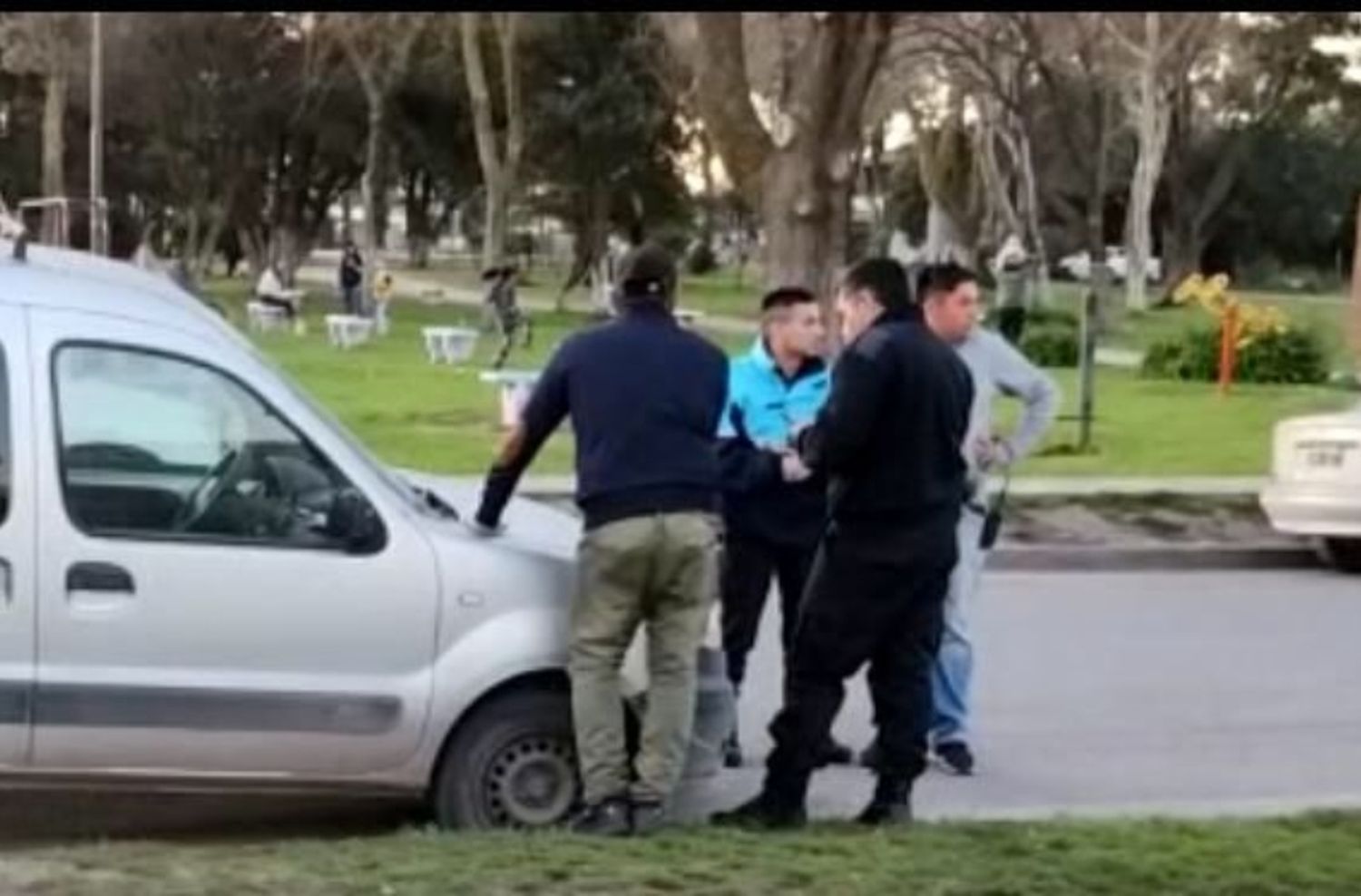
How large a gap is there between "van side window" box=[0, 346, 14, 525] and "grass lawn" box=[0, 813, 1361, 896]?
3.13 feet

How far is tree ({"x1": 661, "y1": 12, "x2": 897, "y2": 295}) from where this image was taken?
63.7 ft

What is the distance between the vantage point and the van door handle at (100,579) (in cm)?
707

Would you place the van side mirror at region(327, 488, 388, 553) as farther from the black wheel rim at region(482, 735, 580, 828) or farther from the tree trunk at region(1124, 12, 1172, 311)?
the tree trunk at region(1124, 12, 1172, 311)

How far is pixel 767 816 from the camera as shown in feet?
25.1

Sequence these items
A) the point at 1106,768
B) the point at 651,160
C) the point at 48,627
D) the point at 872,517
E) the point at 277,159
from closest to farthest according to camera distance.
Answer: the point at 48,627 → the point at 872,517 → the point at 1106,768 → the point at 651,160 → the point at 277,159

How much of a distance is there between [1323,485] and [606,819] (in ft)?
32.0

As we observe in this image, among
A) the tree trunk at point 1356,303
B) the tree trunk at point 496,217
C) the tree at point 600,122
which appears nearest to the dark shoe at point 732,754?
the tree trunk at point 1356,303

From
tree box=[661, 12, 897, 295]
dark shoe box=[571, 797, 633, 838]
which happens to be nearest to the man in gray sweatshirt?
dark shoe box=[571, 797, 633, 838]

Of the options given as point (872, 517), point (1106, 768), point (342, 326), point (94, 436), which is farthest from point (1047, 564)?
point (342, 326)

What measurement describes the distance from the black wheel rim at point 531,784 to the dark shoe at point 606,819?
180mm

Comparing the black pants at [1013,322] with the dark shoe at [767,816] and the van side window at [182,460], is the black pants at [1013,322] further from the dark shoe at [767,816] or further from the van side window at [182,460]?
the van side window at [182,460]

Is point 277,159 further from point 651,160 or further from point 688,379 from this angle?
point 688,379

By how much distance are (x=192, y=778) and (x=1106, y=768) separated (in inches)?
145

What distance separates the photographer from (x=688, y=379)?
7.34 metres
